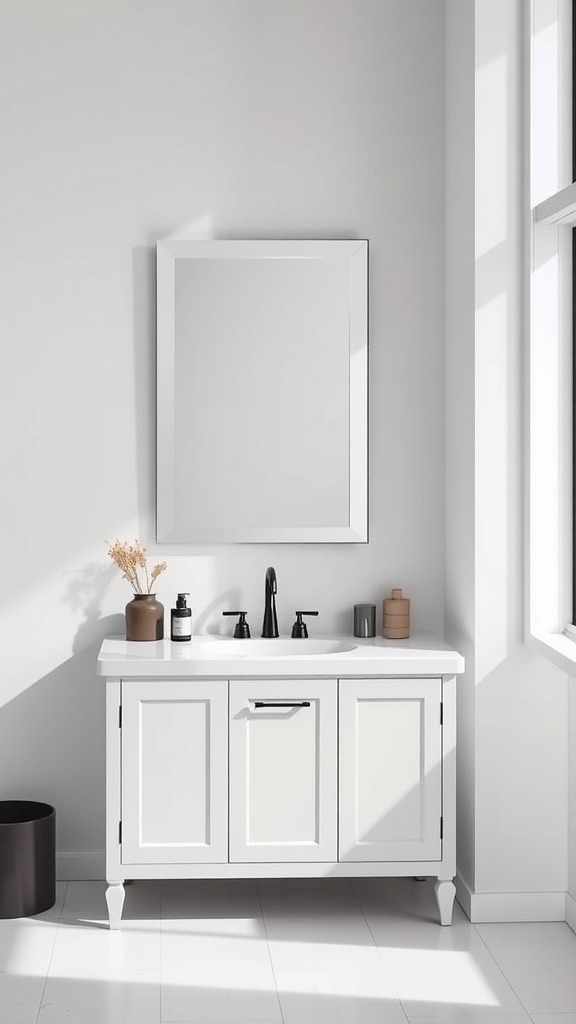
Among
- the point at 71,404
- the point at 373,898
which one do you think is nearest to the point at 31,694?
the point at 71,404

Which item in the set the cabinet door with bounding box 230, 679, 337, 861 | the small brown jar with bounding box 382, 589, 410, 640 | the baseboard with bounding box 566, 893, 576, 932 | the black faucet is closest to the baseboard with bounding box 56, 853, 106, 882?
the cabinet door with bounding box 230, 679, 337, 861

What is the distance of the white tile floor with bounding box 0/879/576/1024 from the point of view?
8.51 feet

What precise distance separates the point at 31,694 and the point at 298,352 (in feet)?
4.36

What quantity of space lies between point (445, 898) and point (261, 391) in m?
1.55

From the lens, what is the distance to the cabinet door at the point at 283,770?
305 centimetres

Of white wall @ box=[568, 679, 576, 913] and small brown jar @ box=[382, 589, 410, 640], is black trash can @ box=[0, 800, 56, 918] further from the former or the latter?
white wall @ box=[568, 679, 576, 913]

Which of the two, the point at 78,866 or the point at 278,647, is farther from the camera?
the point at 78,866

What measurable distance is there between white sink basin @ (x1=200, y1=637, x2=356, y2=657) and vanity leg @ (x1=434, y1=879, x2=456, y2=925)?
0.71 m

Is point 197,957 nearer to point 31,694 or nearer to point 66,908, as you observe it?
point 66,908

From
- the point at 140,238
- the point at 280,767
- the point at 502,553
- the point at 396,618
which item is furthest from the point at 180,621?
the point at 140,238

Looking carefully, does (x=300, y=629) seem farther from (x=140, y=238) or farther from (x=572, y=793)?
(x=140, y=238)

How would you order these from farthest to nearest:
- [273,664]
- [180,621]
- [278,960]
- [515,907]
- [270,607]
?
[270,607], [180,621], [515,907], [273,664], [278,960]

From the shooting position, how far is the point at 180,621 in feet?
10.8

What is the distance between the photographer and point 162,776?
304cm
